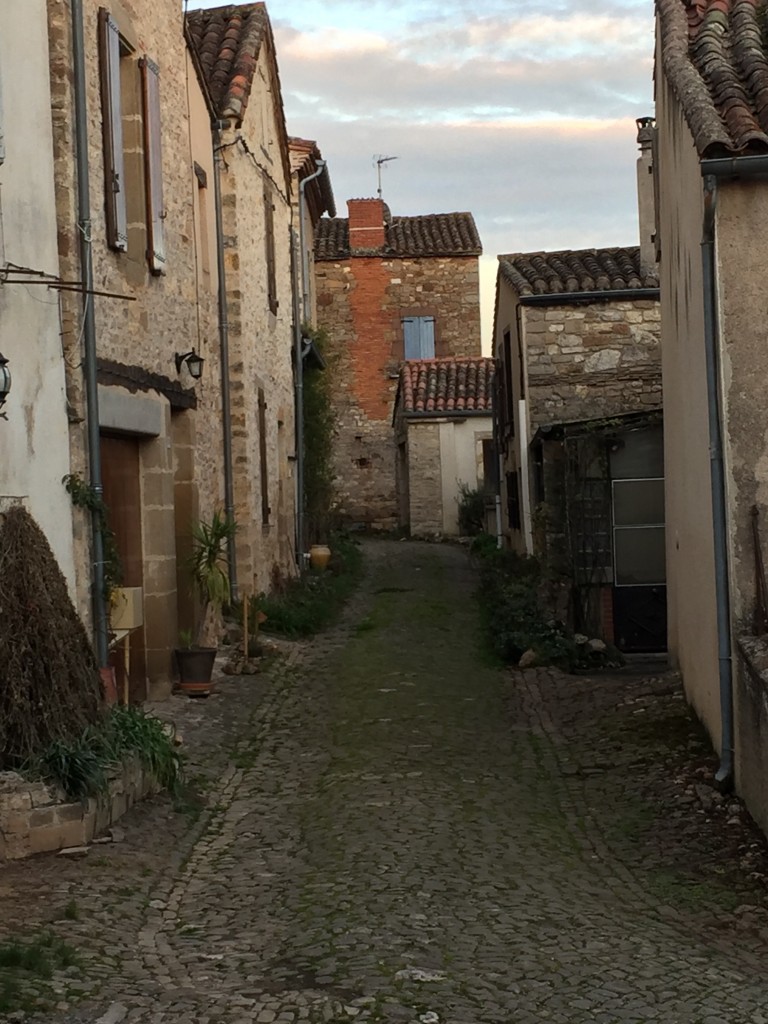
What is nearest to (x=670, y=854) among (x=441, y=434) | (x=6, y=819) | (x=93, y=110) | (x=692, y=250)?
(x=6, y=819)

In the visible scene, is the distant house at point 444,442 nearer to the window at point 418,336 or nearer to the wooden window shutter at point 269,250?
the window at point 418,336

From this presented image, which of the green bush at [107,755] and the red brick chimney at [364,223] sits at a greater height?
the red brick chimney at [364,223]

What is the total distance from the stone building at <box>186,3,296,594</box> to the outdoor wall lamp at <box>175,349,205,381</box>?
2944 mm

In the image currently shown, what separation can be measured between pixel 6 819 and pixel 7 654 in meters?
0.90

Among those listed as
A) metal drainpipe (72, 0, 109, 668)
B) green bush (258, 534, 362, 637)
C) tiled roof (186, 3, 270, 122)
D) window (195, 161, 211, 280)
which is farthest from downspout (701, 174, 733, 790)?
tiled roof (186, 3, 270, 122)

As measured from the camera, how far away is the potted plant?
12.0 meters

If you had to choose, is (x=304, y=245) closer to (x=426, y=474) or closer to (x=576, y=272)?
(x=576, y=272)

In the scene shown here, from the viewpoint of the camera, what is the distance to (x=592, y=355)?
1877cm

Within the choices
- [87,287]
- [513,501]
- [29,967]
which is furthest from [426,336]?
[29,967]

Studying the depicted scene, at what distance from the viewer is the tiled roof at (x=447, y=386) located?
29891 mm

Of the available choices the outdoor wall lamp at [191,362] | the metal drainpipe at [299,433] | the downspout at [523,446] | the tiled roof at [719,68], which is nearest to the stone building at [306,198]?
the metal drainpipe at [299,433]

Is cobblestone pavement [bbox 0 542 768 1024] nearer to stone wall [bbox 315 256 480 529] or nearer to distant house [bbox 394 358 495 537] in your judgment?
distant house [bbox 394 358 495 537]

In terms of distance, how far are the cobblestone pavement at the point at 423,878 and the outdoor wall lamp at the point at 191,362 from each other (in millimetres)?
2993

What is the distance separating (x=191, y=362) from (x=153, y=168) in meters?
1.91
